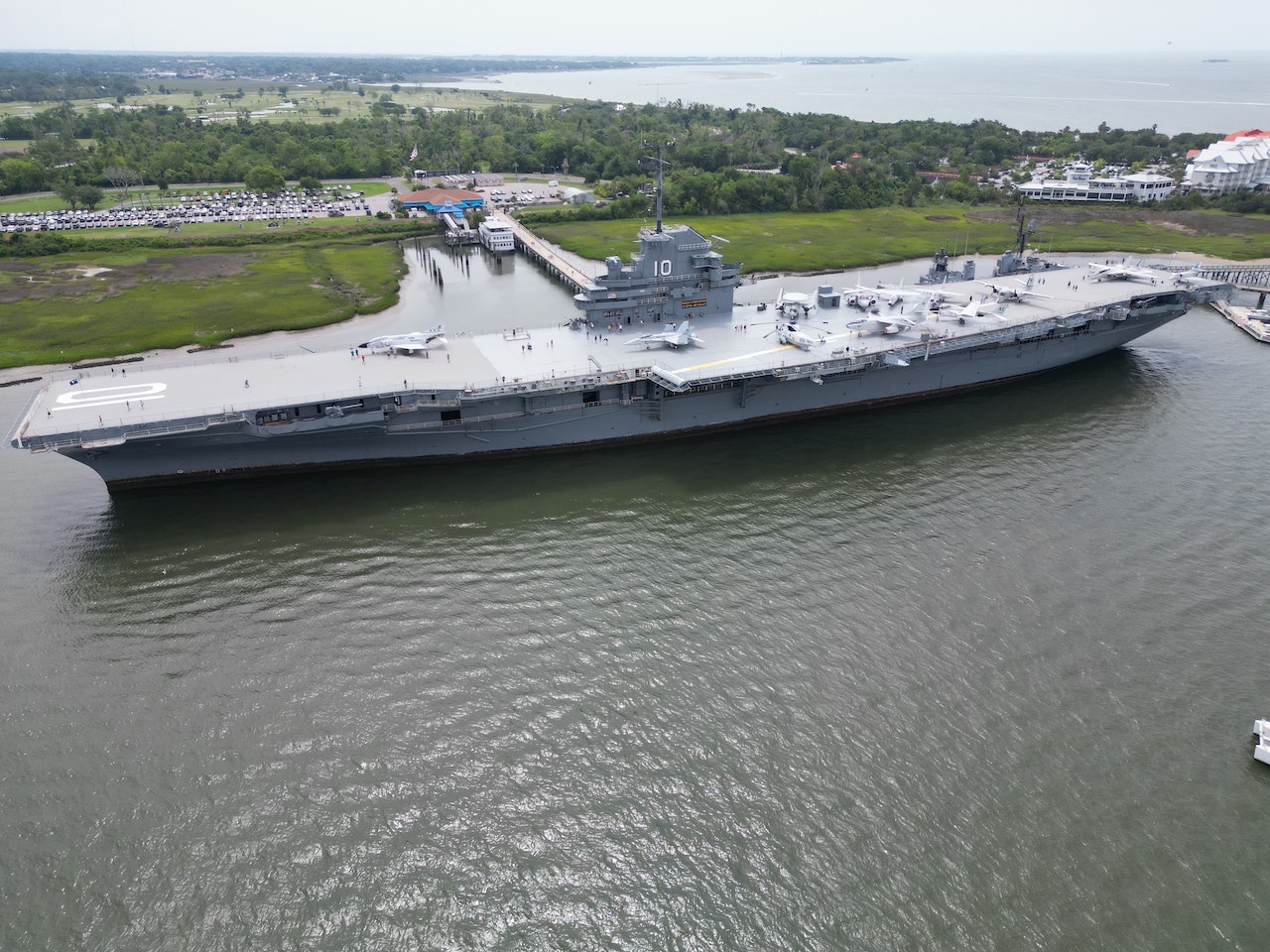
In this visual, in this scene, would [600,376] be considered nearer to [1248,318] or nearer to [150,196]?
[1248,318]

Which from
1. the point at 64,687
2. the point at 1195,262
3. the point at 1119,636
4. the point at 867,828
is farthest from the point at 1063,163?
the point at 64,687

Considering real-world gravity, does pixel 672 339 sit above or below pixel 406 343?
above

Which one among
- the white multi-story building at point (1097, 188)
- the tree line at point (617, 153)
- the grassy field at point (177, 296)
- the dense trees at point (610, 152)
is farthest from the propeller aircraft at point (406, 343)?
the white multi-story building at point (1097, 188)

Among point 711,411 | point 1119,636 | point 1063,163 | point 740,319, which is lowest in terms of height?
point 1119,636

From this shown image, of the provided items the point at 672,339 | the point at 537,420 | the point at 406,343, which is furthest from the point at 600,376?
the point at 406,343

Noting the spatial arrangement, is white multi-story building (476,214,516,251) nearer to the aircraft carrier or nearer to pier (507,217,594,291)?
pier (507,217,594,291)

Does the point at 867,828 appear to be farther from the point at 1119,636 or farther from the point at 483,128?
the point at 483,128
